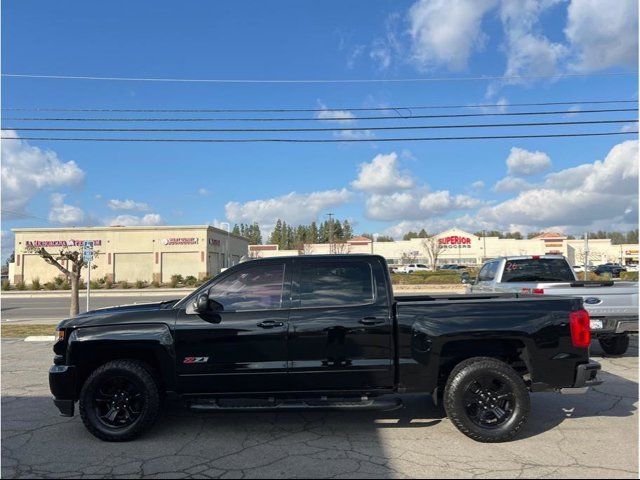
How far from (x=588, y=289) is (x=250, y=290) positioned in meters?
6.23

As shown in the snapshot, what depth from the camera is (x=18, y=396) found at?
23.4ft

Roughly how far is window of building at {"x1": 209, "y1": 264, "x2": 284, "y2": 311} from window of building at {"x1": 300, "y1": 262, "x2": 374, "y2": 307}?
0.29 meters

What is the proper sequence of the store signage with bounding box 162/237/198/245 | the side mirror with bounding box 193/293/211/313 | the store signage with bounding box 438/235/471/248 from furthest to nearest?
the store signage with bounding box 438/235/471/248 → the store signage with bounding box 162/237/198/245 → the side mirror with bounding box 193/293/211/313

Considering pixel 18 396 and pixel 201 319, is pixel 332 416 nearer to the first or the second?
pixel 201 319

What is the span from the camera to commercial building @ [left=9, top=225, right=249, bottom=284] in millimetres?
50438

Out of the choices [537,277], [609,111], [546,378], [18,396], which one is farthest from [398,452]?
[609,111]

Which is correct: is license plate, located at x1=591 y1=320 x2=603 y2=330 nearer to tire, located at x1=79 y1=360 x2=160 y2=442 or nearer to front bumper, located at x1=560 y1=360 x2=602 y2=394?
front bumper, located at x1=560 y1=360 x2=602 y2=394

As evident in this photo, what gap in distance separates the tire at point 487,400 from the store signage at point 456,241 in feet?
293

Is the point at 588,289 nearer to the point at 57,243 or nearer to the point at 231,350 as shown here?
the point at 231,350

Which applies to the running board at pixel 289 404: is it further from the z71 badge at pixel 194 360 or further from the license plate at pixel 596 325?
the license plate at pixel 596 325

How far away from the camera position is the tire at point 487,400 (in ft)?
16.6

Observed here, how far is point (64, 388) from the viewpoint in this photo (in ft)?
17.4

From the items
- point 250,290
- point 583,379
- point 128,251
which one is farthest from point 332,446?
point 128,251

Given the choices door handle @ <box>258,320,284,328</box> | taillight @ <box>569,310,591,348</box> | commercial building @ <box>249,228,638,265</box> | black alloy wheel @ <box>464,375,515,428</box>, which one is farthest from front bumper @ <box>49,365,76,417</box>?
commercial building @ <box>249,228,638,265</box>
